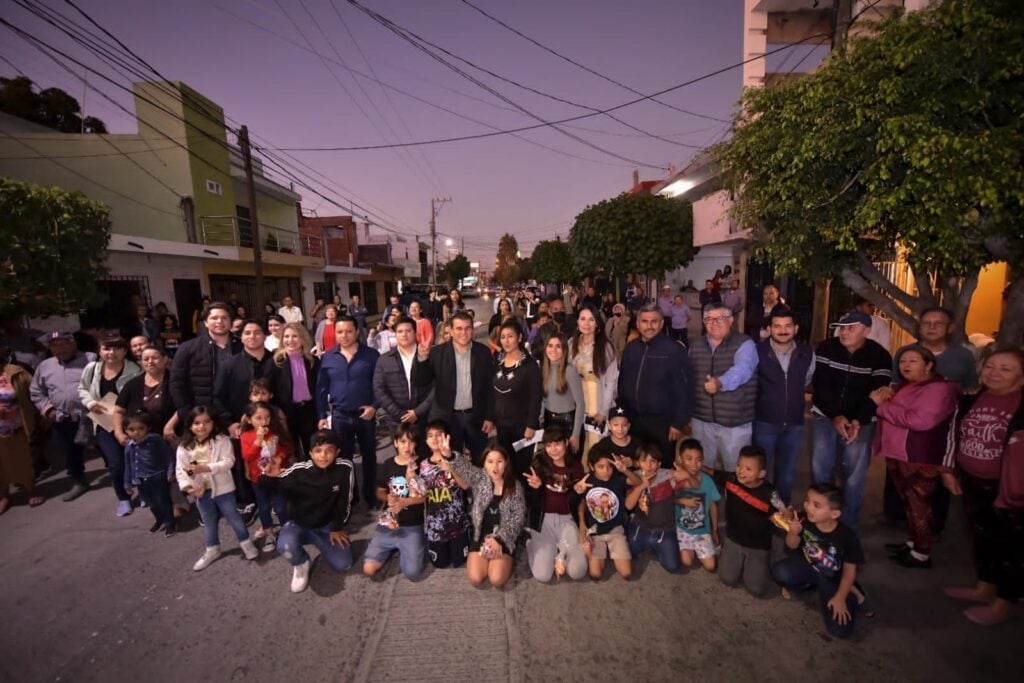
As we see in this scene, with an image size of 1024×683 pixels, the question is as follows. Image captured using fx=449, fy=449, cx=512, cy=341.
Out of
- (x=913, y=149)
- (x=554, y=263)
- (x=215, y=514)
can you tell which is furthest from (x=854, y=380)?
(x=554, y=263)

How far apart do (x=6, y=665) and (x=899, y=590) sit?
624 centimetres

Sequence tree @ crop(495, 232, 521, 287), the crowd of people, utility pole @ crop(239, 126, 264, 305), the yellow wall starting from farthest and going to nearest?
tree @ crop(495, 232, 521, 287) < utility pole @ crop(239, 126, 264, 305) < the yellow wall < the crowd of people

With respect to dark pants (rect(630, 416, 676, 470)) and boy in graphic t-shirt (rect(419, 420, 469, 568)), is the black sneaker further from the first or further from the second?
boy in graphic t-shirt (rect(419, 420, 469, 568))

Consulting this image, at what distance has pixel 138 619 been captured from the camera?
10.9 feet

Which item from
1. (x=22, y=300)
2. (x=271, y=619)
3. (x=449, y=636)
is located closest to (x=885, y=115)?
(x=449, y=636)

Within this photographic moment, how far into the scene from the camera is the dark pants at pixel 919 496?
3.48m

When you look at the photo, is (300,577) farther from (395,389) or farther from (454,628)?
(395,389)

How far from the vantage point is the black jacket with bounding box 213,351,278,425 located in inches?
175

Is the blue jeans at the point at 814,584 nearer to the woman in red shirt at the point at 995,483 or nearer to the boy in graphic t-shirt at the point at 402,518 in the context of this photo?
the woman in red shirt at the point at 995,483

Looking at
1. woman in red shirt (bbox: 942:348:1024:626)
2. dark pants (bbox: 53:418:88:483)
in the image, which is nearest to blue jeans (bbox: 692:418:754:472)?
woman in red shirt (bbox: 942:348:1024:626)

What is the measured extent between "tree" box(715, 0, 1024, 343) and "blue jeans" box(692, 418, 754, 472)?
93.8 inches

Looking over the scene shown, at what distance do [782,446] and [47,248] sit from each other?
11.1 metres

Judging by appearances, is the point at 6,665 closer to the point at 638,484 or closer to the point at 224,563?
the point at 224,563

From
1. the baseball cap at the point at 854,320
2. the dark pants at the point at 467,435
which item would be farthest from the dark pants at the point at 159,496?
the baseball cap at the point at 854,320
